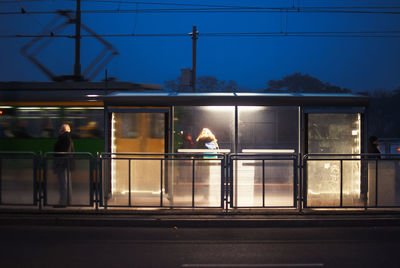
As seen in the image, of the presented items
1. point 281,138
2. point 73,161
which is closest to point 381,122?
point 281,138

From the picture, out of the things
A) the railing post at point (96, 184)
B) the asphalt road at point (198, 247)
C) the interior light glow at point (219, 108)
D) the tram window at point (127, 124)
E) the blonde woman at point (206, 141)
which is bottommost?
the asphalt road at point (198, 247)

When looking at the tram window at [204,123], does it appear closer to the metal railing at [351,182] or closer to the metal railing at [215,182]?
the metal railing at [215,182]

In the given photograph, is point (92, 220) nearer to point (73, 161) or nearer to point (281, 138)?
point (73, 161)

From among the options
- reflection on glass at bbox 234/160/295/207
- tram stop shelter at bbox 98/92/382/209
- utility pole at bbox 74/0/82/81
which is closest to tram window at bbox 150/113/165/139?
tram stop shelter at bbox 98/92/382/209

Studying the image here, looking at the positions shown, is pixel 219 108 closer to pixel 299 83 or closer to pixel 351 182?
pixel 351 182

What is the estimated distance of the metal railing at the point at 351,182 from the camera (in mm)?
8203

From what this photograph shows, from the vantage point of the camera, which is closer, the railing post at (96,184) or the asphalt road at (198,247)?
the asphalt road at (198,247)

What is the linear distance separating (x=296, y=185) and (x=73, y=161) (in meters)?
4.84

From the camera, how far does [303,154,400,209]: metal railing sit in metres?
8.20

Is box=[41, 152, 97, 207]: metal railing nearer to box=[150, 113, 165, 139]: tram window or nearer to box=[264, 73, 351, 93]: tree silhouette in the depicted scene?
box=[150, 113, 165, 139]: tram window

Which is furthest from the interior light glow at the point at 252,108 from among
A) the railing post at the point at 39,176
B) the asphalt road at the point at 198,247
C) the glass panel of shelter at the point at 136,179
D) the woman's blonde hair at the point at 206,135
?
the railing post at the point at 39,176

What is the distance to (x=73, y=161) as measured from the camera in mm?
8398

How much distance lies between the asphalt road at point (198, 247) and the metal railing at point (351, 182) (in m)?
0.85

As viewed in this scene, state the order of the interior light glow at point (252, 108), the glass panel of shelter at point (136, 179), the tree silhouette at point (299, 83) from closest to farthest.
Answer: the glass panel of shelter at point (136, 179)
the interior light glow at point (252, 108)
the tree silhouette at point (299, 83)
